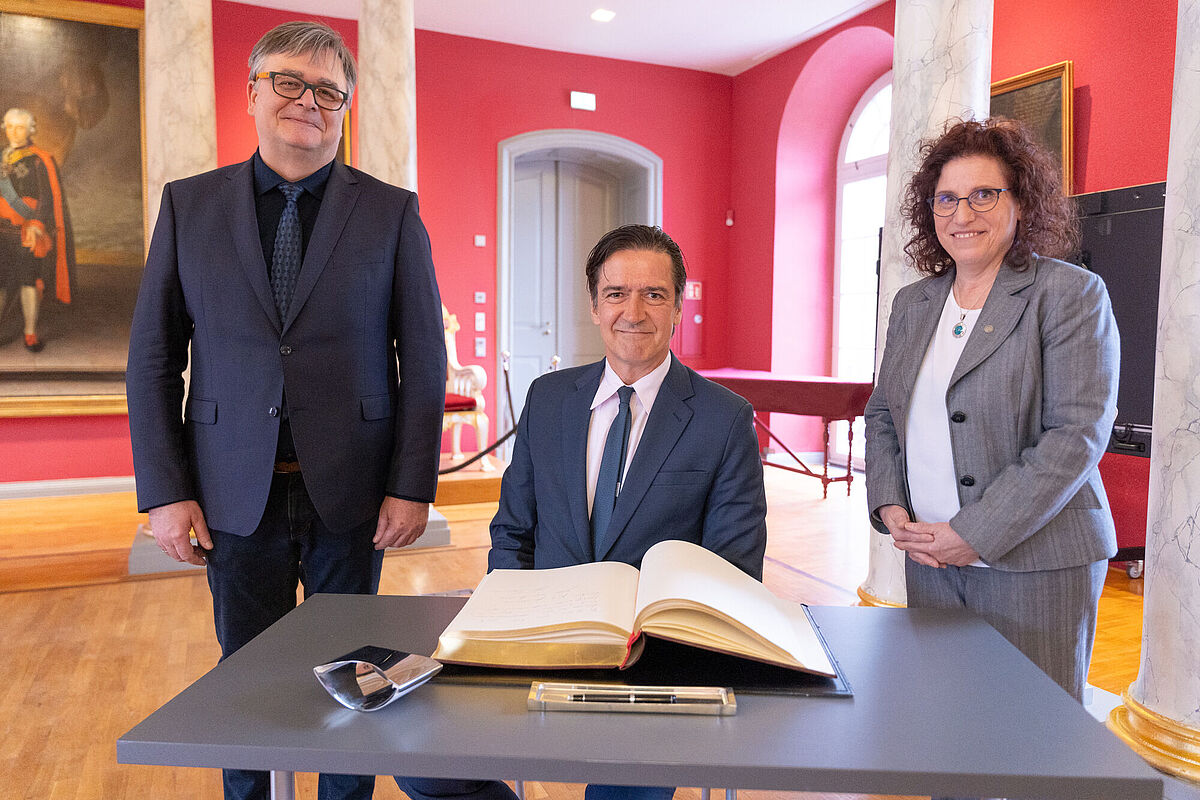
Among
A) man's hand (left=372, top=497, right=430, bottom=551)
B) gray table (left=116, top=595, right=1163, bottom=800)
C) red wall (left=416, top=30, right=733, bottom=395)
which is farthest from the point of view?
red wall (left=416, top=30, right=733, bottom=395)

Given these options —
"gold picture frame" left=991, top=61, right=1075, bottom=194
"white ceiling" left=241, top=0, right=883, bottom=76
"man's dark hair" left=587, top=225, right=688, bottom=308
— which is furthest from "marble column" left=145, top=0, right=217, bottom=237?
"gold picture frame" left=991, top=61, right=1075, bottom=194

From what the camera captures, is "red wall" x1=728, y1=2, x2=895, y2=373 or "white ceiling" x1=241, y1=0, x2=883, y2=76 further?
"red wall" x1=728, y1=2, x2=895, y2=373


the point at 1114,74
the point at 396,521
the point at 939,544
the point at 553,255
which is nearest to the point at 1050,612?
the point at 939,544

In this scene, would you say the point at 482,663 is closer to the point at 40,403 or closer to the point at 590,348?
the point at 40,403

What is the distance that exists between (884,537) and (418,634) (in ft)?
8.07

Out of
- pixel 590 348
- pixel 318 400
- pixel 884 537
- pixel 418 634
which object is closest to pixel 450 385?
pixel 590 348

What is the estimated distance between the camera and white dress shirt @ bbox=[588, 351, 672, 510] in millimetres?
1622

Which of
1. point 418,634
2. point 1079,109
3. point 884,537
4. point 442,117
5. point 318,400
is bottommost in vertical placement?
point 884,537

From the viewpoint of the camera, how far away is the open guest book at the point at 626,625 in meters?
1.00

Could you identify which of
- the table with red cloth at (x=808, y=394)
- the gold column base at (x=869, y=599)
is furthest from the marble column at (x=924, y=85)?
the table with red cloth at (x=808, y=394)

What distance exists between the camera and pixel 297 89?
1.61 meters

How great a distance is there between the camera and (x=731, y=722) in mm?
937

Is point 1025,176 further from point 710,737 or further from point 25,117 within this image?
point 25,117

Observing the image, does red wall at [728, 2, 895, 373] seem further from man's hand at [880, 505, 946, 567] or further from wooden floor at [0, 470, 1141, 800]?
man's hand at [880, 505, 946, 567]
